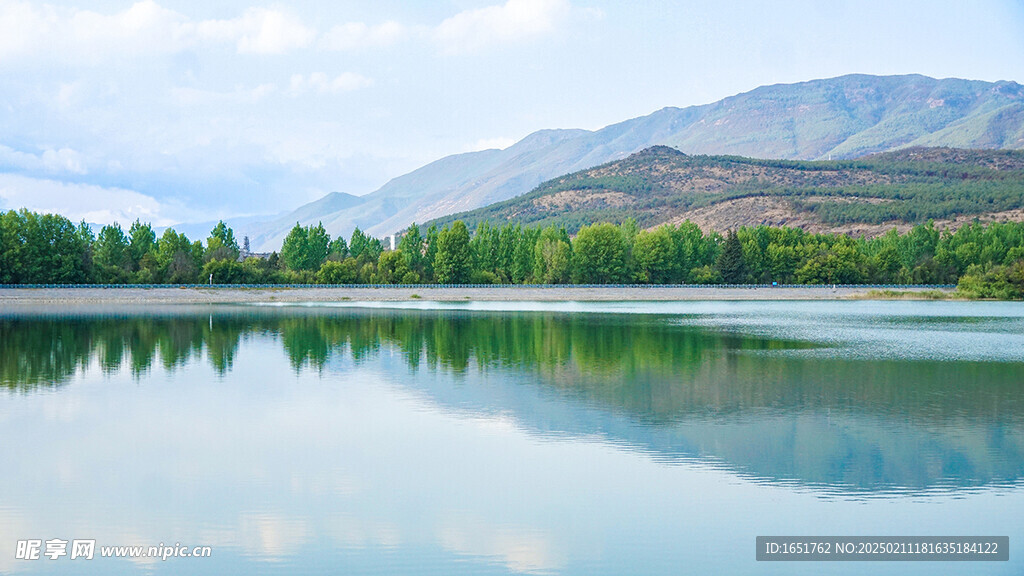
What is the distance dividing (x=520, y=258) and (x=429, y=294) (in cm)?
1273

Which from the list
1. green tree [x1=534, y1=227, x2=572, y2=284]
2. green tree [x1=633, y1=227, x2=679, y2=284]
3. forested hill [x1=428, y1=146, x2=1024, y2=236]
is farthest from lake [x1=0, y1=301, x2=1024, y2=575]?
forested hill [x1=428, y1=146, x2=1024, y2=236]

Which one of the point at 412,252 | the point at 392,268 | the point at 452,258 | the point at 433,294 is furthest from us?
the point at 412,252

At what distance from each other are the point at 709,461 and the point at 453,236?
222 ft

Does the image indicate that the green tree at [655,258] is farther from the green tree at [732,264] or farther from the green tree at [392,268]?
the green tree at [392,268]

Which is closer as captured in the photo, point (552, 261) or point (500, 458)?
point (500, 458)

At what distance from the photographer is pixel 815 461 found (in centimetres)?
1228

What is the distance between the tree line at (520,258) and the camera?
227ft

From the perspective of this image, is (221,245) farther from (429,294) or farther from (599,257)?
(599,257)

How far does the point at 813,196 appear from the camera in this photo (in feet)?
494

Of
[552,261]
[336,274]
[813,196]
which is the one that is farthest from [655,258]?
[813,196]

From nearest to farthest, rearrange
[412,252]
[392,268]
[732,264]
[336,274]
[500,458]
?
[500,458]
[336,274]
[392,268]
[412,252]
[732,264]

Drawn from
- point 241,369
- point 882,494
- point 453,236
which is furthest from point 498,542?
point 453,236

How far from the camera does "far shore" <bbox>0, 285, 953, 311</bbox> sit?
6384 centimetres

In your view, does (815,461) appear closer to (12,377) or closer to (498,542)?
(498,542)
